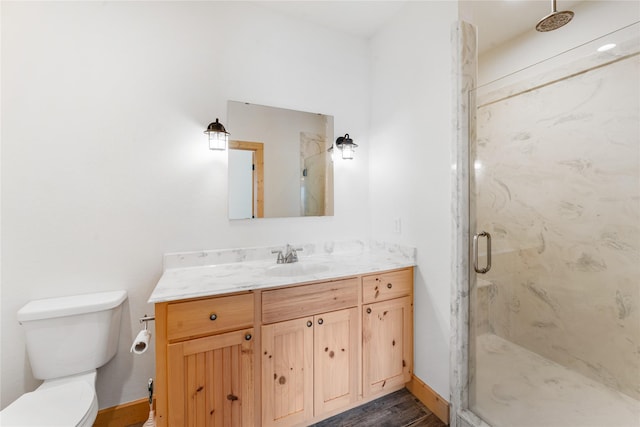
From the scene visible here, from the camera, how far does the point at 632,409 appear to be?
143 cm

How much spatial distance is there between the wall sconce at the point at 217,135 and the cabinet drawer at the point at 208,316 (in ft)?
3.25

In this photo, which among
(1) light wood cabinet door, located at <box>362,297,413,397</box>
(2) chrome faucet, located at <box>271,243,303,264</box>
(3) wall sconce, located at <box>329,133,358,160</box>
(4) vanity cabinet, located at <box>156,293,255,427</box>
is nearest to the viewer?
(4) vanity cabinet, located at <box>156,293,255,427</box>

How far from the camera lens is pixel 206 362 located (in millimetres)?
1266

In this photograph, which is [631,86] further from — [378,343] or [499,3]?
[378,343]

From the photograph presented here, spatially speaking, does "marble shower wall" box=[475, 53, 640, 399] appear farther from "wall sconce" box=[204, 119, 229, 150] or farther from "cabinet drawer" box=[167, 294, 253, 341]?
"wall sconce" box=[204, 119, 229, 150]

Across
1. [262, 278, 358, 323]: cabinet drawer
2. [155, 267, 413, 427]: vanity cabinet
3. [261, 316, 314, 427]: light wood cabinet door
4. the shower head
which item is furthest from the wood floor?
the shower head

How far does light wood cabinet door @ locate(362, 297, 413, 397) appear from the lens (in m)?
1.64

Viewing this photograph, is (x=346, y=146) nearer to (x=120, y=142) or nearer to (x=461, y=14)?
(x=461, y=14)

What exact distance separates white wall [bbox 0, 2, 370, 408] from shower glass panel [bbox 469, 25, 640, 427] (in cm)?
44

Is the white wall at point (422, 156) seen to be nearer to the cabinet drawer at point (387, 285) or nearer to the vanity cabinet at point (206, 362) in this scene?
the cabinet drawer at point (387, 285)

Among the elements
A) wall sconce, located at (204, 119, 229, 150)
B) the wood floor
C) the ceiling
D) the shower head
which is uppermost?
the ceiling

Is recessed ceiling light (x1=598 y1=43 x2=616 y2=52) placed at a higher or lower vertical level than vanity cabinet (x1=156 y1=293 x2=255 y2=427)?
higher

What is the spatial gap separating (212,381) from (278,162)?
1404 millimetres

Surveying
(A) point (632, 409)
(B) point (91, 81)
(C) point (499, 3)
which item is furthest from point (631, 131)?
(B) point (91, 81)
